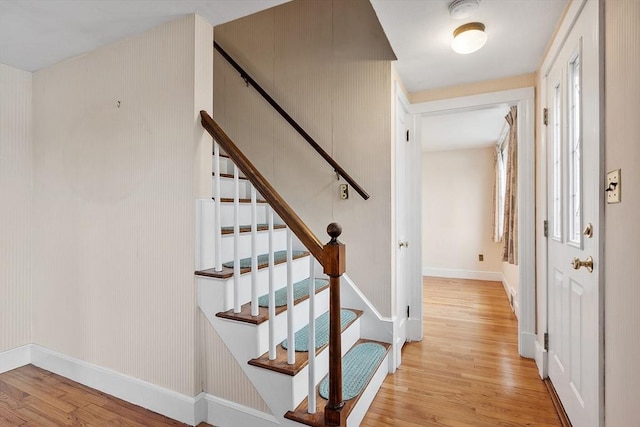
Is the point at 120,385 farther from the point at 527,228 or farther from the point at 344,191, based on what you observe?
the point at 527,228

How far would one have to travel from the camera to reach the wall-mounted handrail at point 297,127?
2315mm

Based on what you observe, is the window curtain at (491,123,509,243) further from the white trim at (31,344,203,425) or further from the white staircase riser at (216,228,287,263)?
the white trim at (31,344,203,425)

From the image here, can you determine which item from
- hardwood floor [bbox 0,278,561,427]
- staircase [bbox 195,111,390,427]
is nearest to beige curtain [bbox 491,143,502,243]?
hardwood floor [bbox 0,278,561,427]

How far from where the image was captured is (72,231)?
2176mm

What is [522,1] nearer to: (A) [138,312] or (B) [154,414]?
(A) [138,312]

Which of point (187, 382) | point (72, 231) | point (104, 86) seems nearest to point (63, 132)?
point (104, 86)

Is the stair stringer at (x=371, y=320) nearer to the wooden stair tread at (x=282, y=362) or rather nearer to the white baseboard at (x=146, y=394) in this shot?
the wooden stair tread at (x=282, y=362)

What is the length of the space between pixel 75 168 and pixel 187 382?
1629 millimetres

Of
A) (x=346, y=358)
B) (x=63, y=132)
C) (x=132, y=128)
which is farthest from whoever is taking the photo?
(x=63, y=132)

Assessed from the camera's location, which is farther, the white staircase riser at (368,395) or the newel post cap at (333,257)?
the white staircase riser at (368,395)

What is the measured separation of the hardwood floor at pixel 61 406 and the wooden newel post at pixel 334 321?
0.81 m

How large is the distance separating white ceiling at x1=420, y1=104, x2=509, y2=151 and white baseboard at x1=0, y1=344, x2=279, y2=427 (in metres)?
2.91

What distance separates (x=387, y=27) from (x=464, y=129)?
282cm

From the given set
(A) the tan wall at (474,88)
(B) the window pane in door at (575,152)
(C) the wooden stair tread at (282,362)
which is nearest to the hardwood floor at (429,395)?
(C) the wooden stair tread at (282,362)
